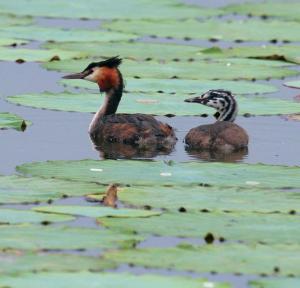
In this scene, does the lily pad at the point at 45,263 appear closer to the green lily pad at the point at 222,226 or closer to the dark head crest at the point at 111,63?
the green lily pad at the point at 222,226

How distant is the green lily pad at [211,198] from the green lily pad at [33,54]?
6.28 m

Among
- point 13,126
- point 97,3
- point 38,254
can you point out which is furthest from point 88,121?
point 97,3

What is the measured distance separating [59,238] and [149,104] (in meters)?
5.59

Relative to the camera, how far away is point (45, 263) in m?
9.33

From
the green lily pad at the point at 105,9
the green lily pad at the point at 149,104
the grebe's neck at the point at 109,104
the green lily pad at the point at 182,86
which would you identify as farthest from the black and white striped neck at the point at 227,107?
the green lily pad at the point at 105,9

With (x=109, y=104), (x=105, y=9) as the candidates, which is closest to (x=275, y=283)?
(x=109, y=104)

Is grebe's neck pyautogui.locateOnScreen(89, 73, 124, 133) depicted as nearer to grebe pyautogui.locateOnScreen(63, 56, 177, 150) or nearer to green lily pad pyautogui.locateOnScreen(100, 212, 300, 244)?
grebe pyautogui.locateOnScreen(63, 56, 177, 150)

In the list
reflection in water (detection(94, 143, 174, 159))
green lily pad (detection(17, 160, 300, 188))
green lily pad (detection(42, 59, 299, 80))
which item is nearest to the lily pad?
green lily pad (detection(17, 160, 300, 188))

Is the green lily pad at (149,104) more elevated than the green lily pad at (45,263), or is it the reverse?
the green lily pad at (149,104)

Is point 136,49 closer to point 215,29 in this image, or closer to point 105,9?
point 215,29

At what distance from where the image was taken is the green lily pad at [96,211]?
1050 centimetres

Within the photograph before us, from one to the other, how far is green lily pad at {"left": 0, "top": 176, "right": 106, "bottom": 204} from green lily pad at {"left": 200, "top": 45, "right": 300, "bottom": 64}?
6985mm

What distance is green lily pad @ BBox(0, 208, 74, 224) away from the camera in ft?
33.8

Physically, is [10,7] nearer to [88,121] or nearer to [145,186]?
[88,121]
